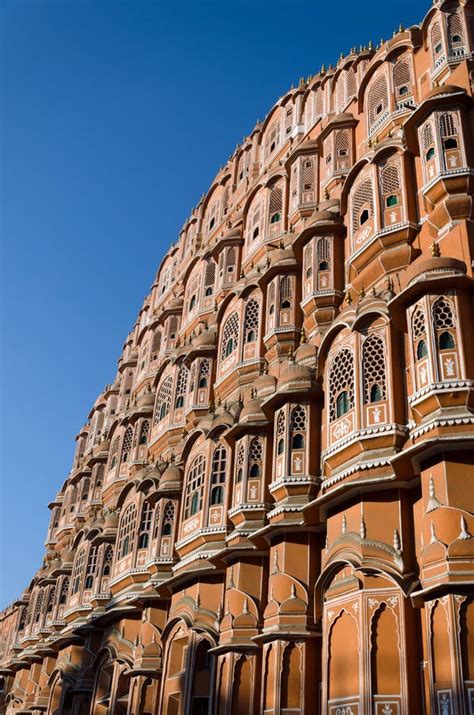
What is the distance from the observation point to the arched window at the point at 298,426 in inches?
780

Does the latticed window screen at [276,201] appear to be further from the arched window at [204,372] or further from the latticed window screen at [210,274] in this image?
the arched window at [204,372]

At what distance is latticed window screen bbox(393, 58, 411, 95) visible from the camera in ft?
80.3

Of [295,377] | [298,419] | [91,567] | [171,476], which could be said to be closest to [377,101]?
[295,377]

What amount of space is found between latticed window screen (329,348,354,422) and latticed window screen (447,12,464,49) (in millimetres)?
10754

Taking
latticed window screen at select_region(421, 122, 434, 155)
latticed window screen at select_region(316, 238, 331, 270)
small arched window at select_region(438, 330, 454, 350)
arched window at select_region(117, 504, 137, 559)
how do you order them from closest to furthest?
small arched window at select_region(438, 330, 454, 350), latticed window screen at select_region(421, 122, 434, 155), latticed window screen at select_region(316, 238, 331, 270), arched window at select_region(117, 504, 137, 559)

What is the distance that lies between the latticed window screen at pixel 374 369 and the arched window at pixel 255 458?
4970 millimetres

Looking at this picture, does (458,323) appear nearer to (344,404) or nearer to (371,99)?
(344,404)

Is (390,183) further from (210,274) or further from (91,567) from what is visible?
(91,567)

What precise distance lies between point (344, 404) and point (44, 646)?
77.4 ft

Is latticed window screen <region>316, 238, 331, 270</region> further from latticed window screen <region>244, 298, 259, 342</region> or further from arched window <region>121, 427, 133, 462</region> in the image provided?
arched window <region>121, 427, 133, 462</region>

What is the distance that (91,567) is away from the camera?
32.5 m

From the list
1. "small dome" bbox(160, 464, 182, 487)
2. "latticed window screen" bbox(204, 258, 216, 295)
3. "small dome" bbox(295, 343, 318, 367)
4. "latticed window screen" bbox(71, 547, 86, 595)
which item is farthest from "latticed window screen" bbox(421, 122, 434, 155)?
"latticed window screen" bbox(71, 547, 86, 595)

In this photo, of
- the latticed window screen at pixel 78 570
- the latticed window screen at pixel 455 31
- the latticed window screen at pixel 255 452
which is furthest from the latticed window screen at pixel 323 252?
the latticed window screen at pixel 78 570

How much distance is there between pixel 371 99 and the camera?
25.9 meters
